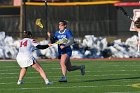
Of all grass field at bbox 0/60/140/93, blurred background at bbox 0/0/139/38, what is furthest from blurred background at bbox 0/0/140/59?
grass field at bbox 0/60/140/93

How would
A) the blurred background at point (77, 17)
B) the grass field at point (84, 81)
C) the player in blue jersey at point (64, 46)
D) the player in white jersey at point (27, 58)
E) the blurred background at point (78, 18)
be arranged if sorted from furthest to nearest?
the blurred background at point (77, 17), the blurred background at point (78, 18), the player in blue jersey at point (64, 46), the player in white jersey at point (27, 58), the grass field at point (84, 81)

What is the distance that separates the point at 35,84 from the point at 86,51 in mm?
12956

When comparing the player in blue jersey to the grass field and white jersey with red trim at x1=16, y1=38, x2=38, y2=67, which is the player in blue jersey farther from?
white jersey with red trim at x1=16, y1=38, x2=38, y2=67

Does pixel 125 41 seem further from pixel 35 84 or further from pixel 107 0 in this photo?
pixel 35 84

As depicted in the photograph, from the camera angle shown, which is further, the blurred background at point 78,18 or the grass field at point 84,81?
the blurred background at point 78,18

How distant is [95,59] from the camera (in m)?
27.7

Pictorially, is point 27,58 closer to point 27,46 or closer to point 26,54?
point 26,54

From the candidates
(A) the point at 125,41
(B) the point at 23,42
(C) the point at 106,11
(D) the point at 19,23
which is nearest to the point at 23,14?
(D) the point at 19,23

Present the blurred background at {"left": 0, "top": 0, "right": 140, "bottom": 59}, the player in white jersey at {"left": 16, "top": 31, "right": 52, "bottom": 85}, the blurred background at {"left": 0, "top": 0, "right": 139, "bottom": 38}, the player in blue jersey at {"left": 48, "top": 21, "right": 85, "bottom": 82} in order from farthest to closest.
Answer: the blurred background at {"left": 0, "top": 0, "right": 139, "bottom": 38} → the blurred background at {"left": 0, "top": 0, "right": 140, "bottom": 59} → the player in blue jersey at {"left": 48, "top": 21, "right": 85, "bottom": 82} → the player in white jersey at {"left": 16, "top": 31, "right": 52, "bottom": 85}

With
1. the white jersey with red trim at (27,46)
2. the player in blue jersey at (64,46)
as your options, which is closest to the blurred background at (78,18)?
the player in blue jersey at (64,46)

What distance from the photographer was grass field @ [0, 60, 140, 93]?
14.7 meters

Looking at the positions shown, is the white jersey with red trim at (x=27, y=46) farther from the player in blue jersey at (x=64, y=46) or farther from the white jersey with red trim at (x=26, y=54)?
the player in blue jersey at (x=64, y=46)

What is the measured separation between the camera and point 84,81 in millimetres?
16875

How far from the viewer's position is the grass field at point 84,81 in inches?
579
